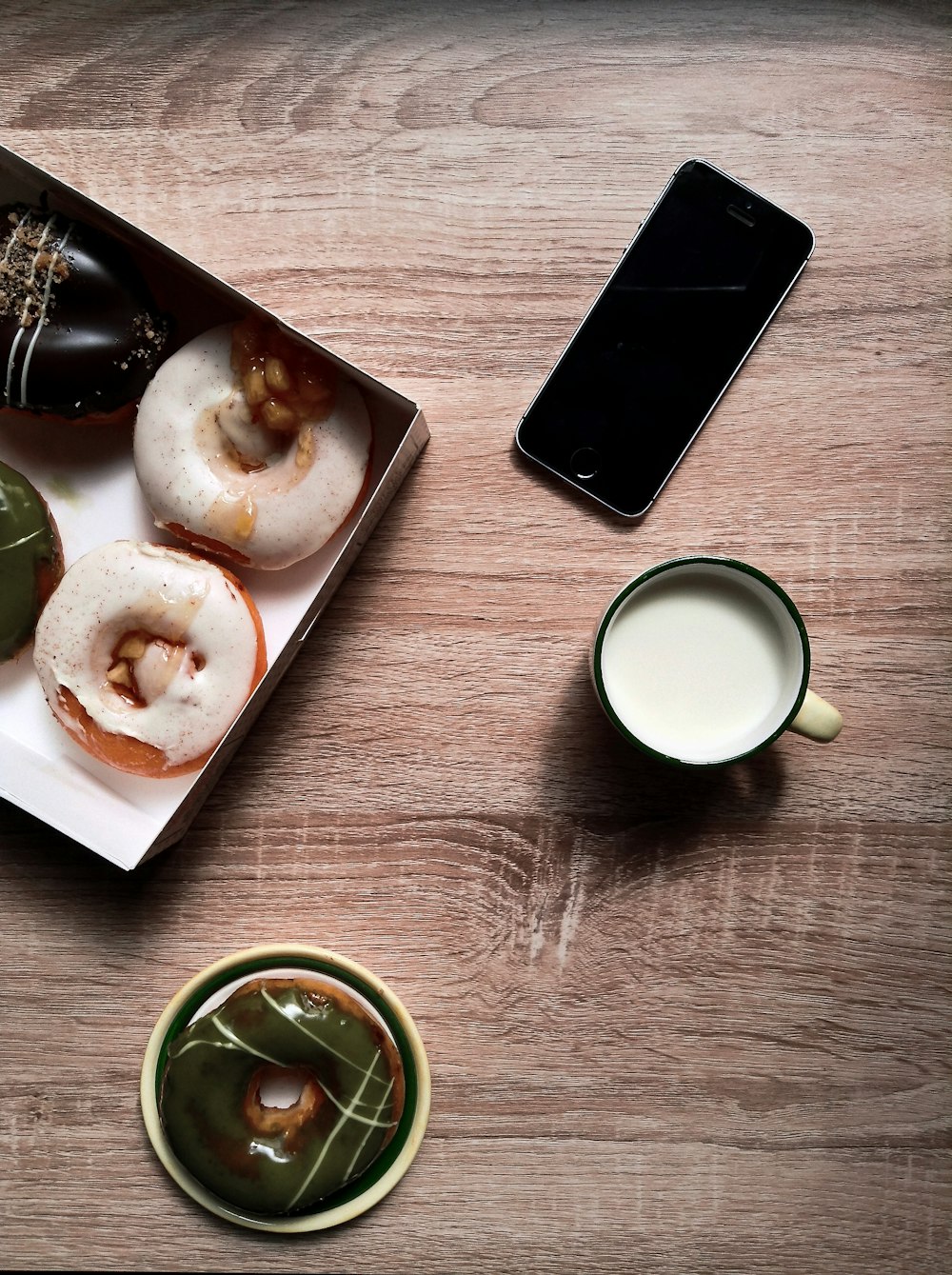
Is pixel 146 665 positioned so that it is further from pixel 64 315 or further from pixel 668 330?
pixel 668 330

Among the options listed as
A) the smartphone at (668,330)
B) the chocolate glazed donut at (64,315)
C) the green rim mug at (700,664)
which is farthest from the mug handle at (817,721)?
the chocolate glazed donut at (64,315)

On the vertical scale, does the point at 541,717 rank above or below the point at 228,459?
below

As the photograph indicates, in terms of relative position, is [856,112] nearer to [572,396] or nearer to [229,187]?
[572,396]

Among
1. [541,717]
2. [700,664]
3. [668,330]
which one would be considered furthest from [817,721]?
[668,330]

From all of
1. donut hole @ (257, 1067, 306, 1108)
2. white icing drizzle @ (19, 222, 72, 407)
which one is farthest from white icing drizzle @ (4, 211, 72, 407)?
donut hole @ (257, 1067, 306, 1108)

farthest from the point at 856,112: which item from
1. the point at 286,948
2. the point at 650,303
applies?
the point at 286,948

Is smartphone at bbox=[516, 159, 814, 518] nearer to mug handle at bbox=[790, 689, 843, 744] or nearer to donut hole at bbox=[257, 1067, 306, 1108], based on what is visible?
mug handle at bbox=[790, 689, 843, 744]
